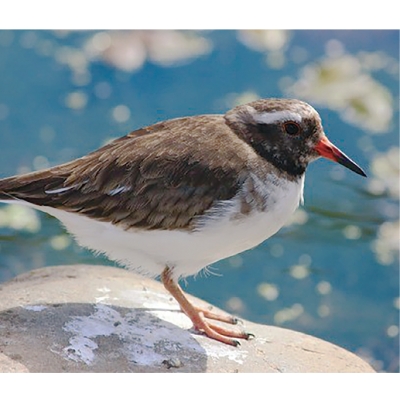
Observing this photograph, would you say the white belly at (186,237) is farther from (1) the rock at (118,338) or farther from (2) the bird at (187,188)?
(1) the rock at (118,338)

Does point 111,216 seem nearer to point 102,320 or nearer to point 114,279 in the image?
point 102,320

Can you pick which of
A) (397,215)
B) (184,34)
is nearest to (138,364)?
(397,215)

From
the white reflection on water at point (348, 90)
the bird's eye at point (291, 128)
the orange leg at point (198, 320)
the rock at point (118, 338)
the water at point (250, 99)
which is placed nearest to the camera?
the rock at point (118, 338)

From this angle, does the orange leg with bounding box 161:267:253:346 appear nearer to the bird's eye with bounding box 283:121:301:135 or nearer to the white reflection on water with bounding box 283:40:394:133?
the bird's eye with bounding box 283:121:301:135

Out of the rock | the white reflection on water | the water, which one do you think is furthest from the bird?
the white reflection on water

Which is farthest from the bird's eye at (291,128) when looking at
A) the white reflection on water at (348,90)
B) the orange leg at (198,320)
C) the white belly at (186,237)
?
the white reflection on water at (348,90)
